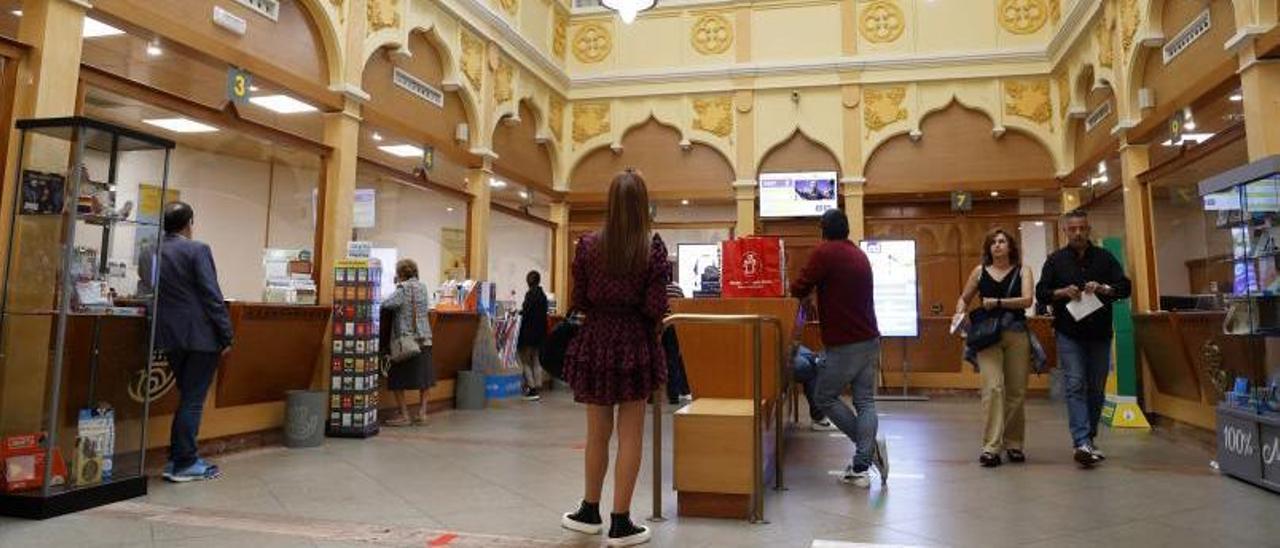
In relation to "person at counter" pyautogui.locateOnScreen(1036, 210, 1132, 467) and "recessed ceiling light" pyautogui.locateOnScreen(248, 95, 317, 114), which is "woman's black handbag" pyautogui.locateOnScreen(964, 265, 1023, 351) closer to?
"person at counter" pyautogui.locateOnScreen(1036, 210, 1132, 467)

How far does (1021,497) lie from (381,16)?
21.0 ft

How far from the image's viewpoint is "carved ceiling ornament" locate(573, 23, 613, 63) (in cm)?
1148

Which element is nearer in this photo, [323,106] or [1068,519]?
[1068,519]

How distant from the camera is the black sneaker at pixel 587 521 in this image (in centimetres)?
340

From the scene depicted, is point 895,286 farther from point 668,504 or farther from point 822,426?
point 668,504

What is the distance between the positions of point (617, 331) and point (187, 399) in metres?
2.96

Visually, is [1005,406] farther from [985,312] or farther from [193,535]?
[193,535]

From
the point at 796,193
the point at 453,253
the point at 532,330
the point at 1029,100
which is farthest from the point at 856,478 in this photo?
the point at 1029,100

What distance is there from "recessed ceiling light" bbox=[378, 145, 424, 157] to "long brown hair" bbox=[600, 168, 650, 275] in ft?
15.8

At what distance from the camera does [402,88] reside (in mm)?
7602

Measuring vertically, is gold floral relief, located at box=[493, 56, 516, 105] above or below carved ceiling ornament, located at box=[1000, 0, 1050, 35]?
below

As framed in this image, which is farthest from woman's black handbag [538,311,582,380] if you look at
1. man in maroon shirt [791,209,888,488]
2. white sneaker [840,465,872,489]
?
white sneaker [840,465,872,489]

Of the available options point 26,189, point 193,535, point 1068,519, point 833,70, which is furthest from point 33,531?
point 833,70

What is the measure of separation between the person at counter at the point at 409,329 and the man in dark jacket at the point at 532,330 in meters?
2.37
